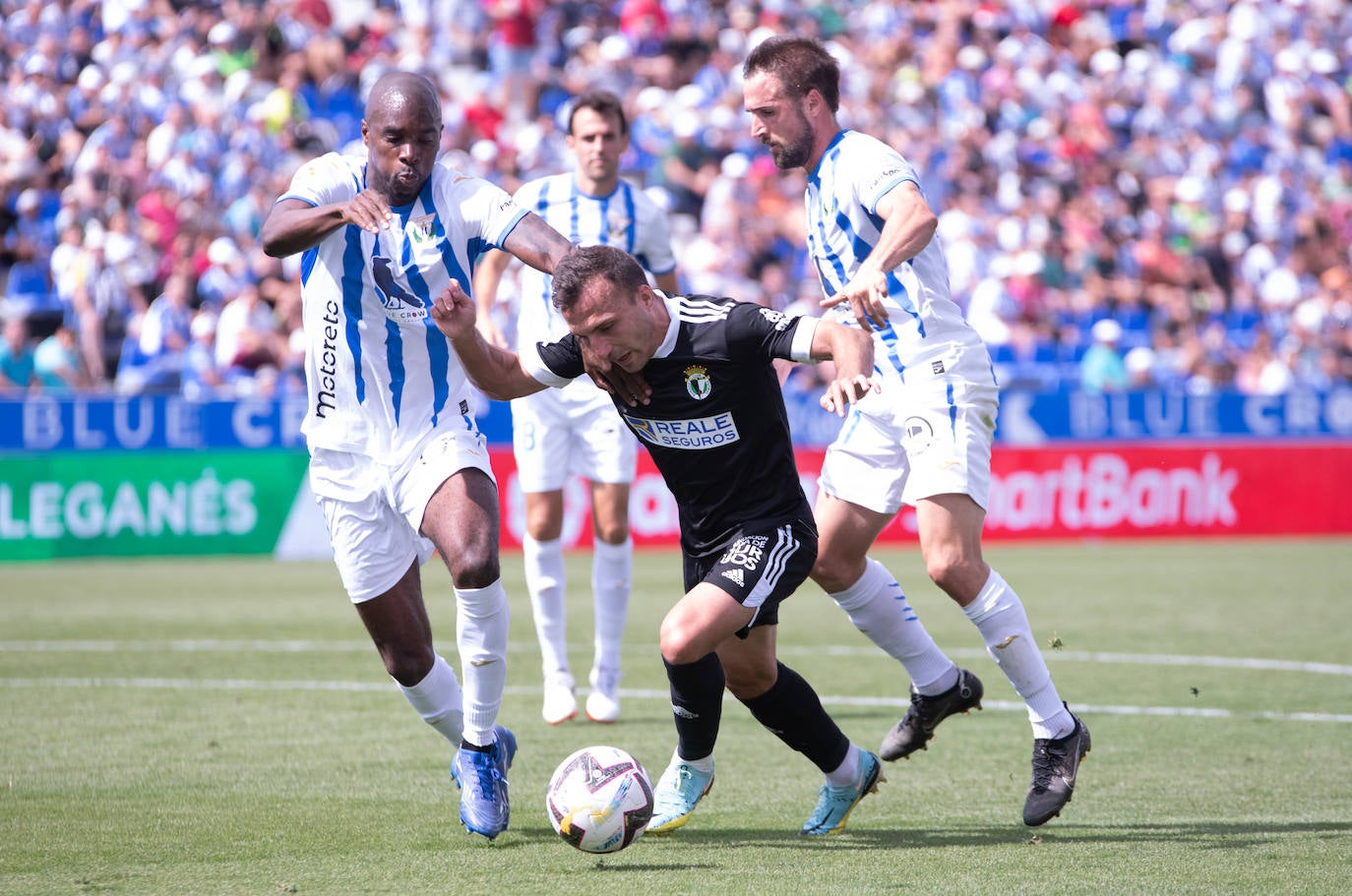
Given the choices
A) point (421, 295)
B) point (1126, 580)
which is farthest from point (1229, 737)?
point (1126, 580)

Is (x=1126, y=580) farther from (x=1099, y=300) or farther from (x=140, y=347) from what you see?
(x=140, y=347)

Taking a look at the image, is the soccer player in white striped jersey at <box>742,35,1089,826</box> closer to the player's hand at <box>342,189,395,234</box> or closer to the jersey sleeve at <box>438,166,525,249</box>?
the jersey sleeve at <box>438,166,525,249</box>

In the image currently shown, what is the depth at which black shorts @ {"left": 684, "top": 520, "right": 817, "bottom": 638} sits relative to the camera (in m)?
5.18

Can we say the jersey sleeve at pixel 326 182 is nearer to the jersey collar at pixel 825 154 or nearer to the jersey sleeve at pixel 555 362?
the jersey sleeve at pixel 555 362

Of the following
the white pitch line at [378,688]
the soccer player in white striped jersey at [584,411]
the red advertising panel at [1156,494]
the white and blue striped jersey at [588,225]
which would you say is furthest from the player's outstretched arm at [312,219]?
the red advertising panel at [1156,494]

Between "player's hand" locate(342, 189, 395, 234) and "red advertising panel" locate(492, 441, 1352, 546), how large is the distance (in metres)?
12.2

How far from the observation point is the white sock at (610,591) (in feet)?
26.7

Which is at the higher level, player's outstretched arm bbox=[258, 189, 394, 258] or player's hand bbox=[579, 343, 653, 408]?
player's outstretched arm bbox=[258, 189, 394, 258]

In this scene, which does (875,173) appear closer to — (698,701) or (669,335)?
(669,335)

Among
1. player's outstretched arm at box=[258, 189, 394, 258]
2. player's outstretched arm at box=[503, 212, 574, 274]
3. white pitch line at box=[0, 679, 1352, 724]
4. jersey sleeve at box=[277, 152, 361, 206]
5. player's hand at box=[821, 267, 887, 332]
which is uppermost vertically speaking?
jersey sleeve at box=[277, 152, 361, 206]

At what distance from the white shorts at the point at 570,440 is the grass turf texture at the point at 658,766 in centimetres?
121

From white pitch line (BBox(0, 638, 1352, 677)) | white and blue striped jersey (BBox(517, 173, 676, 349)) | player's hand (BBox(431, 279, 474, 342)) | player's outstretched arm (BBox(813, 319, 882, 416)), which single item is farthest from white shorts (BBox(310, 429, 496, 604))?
white pitch line (BBox(0, 638, 1352, 677))

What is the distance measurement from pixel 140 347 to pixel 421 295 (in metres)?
11.9

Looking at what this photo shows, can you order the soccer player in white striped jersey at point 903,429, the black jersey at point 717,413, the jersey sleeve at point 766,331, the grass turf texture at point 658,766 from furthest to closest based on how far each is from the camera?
the soccer player in white striped jersey at point 903,429
the black jersey at point 717,413
the jersey sleeve at point 766,331
the grass turf texture at point 658,766
